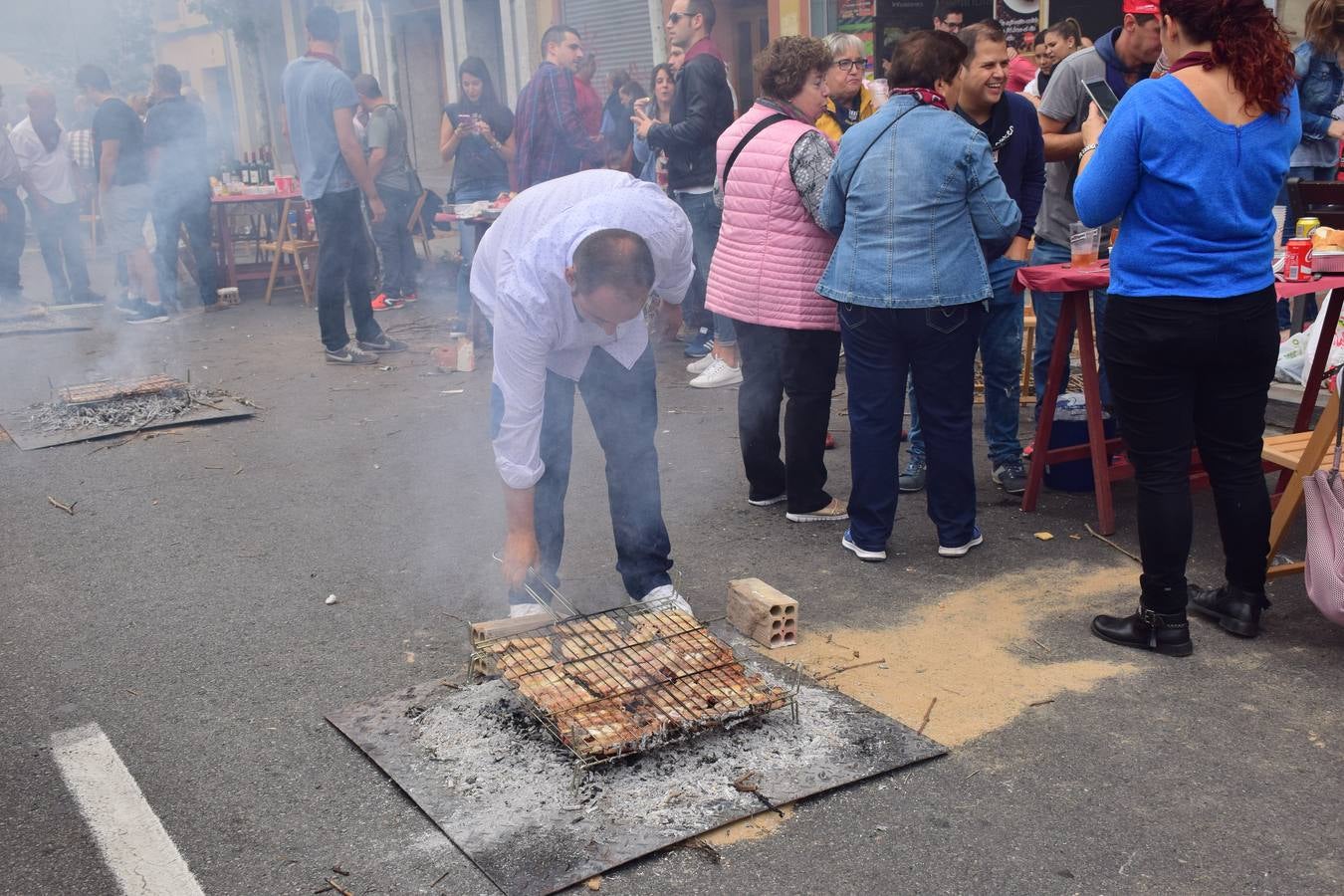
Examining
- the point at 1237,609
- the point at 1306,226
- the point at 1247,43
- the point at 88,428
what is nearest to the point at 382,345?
the point at 88,428

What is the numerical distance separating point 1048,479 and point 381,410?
12.8ft

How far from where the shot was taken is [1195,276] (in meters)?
3.29

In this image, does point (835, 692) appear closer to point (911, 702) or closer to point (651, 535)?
point (911, 702)

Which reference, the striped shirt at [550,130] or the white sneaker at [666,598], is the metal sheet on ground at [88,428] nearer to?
the striped shirt at [550,130]

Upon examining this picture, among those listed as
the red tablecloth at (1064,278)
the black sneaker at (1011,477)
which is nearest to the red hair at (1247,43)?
the red tablecloth at (1064,278)

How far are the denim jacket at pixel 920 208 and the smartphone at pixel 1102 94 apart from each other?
3.84 feet

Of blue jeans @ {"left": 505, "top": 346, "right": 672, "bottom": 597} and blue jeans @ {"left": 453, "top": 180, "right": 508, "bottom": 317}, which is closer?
blue jeans @ {"left": 505, "top": 346, "right": 672, "bottom": 597}

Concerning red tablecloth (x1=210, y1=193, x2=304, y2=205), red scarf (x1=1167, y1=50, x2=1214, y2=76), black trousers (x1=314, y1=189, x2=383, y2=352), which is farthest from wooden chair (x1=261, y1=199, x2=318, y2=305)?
red scarf (x1=1167, y1=50, x2=1214, y2=76)

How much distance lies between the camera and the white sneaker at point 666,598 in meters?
3.85

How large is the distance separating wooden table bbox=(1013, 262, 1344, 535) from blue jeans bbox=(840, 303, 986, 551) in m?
0.40

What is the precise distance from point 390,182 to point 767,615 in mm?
7773

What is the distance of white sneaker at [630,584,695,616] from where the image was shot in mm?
3852

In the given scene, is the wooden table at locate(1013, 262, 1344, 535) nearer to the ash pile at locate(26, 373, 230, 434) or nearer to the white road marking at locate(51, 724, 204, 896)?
the white road marking at locate(51, 724, 204, 896)

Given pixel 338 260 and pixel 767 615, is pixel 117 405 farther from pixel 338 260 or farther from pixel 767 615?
pixel 767 615
